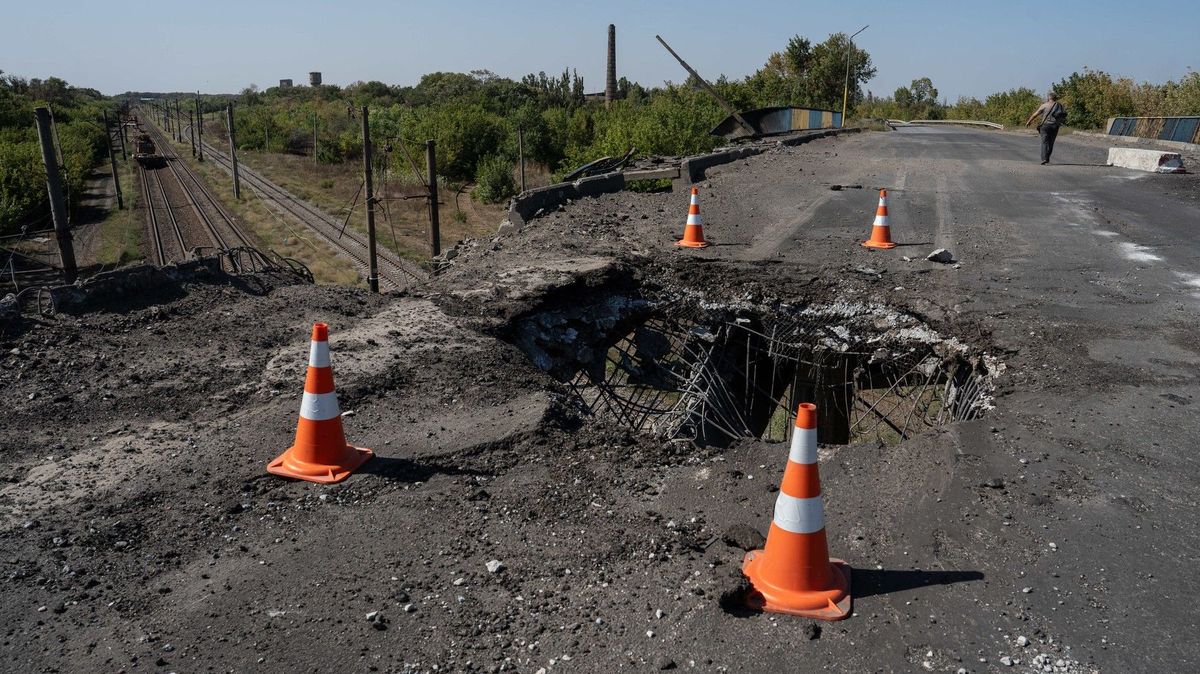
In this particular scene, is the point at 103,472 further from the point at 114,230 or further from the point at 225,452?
the point at 114,230

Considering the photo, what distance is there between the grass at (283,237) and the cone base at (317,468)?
778 inches

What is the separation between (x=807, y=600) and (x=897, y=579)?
451 mm

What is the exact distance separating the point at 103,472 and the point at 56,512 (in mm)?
387

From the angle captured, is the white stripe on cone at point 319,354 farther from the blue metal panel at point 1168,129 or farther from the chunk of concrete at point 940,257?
the blue metal panel at point 1168,129

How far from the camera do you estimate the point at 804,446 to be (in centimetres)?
322

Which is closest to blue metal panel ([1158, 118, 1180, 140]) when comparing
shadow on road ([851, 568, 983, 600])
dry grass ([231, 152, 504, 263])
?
dry grass ([231, 152, 504, 263])

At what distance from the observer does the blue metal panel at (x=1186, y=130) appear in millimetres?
22469

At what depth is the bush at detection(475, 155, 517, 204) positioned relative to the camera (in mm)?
42531

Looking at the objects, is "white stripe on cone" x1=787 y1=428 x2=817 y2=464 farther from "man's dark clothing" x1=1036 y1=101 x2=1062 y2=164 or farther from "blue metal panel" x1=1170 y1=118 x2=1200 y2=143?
"blue metal panel" x1=1170 y1=118 x2=1200 y2=143

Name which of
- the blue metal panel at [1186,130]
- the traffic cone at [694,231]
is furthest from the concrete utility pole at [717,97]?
the traffic cone at [694,231]

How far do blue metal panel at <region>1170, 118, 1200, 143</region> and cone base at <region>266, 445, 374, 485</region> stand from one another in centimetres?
2654

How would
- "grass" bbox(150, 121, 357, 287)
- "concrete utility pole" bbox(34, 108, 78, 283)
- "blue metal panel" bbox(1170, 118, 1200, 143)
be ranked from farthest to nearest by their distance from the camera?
"grass" bbox(150, 121, 357, 287)
"blue metal panel" bbox(1170, 118, 1200, 143)
"concrete utility pole" bbox(34, 108, 78, 283)

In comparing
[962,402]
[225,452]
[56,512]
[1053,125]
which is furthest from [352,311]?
[1053,125]

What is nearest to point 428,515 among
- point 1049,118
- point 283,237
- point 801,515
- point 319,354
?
point 319,354
